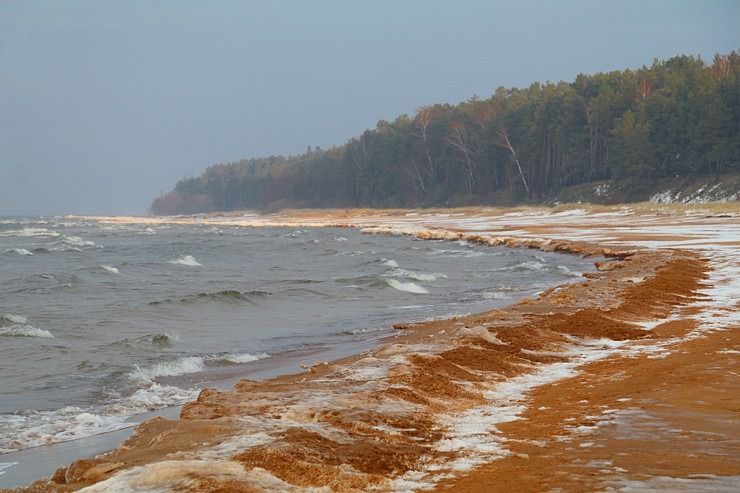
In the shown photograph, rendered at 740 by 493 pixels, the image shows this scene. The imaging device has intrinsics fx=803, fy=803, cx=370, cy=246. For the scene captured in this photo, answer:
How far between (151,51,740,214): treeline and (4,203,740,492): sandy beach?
61005mm

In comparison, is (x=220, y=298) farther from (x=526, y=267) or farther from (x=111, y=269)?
(x=111, y=269)

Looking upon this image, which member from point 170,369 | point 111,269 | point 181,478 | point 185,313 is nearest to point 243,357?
point 170,369

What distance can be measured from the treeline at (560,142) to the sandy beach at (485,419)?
61.0 metres

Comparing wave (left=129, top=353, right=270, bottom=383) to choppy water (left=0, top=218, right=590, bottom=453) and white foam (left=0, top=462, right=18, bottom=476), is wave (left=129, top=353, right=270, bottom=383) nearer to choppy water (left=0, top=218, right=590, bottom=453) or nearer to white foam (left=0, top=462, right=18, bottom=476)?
choppy water (left=0, top=218, right=590, bottom=453)

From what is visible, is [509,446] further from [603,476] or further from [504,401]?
[504,401]

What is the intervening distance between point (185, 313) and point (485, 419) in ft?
42.1

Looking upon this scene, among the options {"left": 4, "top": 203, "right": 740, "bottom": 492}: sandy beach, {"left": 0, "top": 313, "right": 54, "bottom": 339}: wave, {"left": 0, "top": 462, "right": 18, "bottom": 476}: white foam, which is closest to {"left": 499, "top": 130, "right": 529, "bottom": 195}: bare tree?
{"left": 0, "top": 313, "right": 54, "bottom": 339}: wave

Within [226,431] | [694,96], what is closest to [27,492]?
[226,431]

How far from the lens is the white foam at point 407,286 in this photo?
2271cm

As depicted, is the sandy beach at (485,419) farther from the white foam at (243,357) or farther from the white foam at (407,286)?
the white foam at (407,286)

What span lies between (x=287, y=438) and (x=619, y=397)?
3130 millimetres

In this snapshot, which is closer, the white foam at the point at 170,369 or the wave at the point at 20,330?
the white foam at the point at 170,369

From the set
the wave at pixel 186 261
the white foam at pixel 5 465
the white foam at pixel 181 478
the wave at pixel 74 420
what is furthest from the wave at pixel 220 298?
the white foam at pixel 181 478

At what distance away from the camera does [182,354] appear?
13.0 metres
